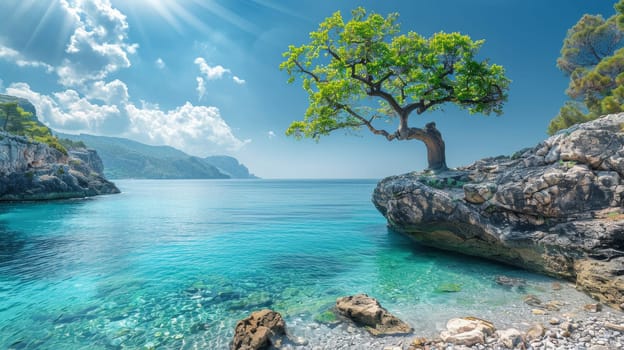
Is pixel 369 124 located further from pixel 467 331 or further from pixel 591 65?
pixel 591 65

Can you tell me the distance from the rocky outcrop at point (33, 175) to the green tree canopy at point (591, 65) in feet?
270

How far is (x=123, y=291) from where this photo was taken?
980cm

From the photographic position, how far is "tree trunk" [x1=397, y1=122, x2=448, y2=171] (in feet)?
56.2

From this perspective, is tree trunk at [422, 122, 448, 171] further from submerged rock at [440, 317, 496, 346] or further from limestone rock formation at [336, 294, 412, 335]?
limestone rock formation at [336, 294, 412, 335]

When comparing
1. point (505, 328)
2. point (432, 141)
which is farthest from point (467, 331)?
point (432, 141)

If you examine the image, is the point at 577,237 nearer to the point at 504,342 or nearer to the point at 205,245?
the point at 504,342

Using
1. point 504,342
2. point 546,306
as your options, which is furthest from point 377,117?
point 504,342

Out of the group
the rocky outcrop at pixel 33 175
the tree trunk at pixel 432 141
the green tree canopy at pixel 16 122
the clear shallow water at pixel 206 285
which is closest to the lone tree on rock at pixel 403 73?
the tree trunk at pixel 432 141

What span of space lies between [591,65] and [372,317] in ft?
131

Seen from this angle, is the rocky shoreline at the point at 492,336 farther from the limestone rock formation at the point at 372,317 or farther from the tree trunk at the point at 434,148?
the tree trunk at the point at 434,148

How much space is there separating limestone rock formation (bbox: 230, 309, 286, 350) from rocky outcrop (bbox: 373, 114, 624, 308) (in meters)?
9.94

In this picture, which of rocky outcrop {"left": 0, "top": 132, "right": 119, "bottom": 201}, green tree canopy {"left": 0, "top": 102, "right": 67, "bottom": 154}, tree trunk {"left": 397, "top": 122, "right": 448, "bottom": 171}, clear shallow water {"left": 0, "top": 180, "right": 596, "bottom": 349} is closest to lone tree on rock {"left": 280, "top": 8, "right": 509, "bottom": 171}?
tree trunk {"left": 397, "top": 122, "right": 448, "bottom": 171}

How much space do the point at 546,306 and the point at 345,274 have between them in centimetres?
692

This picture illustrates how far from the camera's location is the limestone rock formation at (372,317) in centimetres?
686
